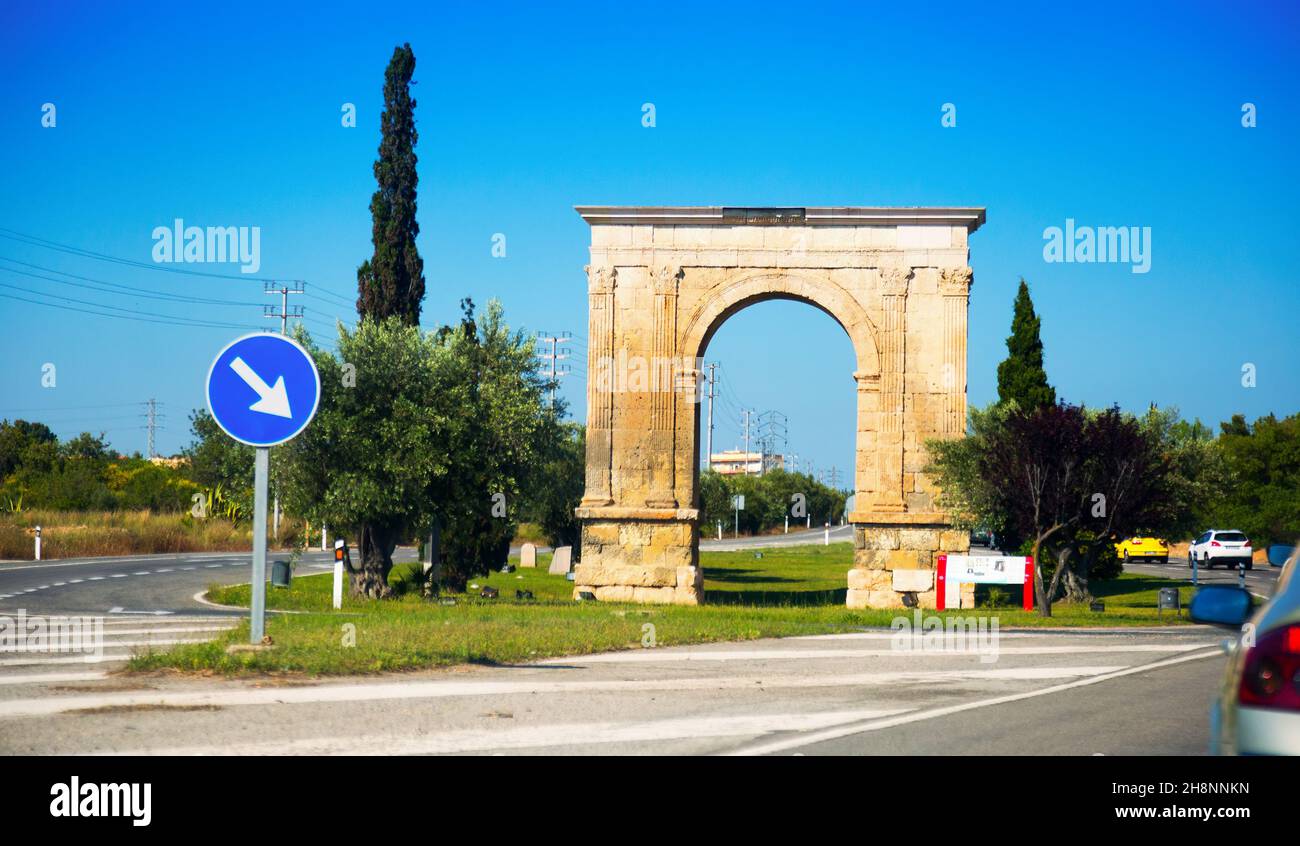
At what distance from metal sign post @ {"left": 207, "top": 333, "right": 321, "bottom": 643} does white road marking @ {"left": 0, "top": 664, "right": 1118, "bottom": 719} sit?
71.8 inches

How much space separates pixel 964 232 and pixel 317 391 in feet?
67.3

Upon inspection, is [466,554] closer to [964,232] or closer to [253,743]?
[964,232]

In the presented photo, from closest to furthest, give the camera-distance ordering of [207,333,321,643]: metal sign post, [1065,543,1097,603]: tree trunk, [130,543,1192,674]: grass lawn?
[207,333,321,643]: metal sign post, [130,543,1192,674]: grass lawn, [1065,543,1097,603]: tree trunk

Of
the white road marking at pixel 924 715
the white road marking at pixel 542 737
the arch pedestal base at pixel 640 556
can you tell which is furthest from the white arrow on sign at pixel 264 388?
the arch pedestal base at pixel 640 556

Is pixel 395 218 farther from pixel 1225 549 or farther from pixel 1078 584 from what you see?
pixel 1225 549

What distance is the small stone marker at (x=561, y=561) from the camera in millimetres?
45344

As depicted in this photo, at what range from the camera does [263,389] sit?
11961 millimetres

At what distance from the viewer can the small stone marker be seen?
45344mm

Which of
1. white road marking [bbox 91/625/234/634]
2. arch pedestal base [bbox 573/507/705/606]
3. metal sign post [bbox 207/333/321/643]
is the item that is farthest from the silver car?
arch pedestal base [bbox 573/507/705/606]

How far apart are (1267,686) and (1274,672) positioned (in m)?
0.06

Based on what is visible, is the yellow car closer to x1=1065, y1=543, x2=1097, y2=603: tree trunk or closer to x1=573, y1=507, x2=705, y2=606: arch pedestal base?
x1=1065, y1=543, x2=1097, y2=603: tree trunk
